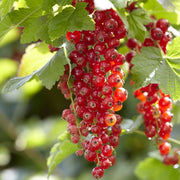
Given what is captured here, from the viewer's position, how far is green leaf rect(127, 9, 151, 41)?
967mm

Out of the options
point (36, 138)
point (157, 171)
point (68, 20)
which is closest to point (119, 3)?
point (68, 20)

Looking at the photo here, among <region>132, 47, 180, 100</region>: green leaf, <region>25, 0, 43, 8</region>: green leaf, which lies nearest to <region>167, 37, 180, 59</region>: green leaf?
<region>132, 47, 180, 100</region>: green leaf

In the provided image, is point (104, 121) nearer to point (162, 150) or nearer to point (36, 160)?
point (162, 150)

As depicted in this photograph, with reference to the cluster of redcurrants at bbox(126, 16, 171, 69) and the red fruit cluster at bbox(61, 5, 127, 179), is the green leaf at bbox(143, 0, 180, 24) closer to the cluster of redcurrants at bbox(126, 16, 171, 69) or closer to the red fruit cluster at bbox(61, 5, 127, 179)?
the cluster of redcurrants at bbox(126, 16, 171, 69)

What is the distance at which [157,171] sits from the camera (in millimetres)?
1442

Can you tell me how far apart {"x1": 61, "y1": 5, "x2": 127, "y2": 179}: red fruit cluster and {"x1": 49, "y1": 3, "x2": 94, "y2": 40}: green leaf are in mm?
35

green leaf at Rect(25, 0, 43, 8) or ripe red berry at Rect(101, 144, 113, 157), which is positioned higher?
green leaf at Rect(25, 0, 43, 8)

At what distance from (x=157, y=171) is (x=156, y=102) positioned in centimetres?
46

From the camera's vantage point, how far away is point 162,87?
931mm

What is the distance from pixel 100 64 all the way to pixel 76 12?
0.46ft

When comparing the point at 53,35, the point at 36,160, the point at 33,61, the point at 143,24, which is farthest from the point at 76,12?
the point at 36,160

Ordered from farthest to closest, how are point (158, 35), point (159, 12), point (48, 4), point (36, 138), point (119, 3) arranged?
point (36, 138)
point (159, 12)
point (158, 35)
point (48, 4)
point (119, 3)

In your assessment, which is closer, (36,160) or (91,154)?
(91,154)

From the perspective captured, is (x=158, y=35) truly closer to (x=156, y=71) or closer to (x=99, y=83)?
(x=156, y=71)
